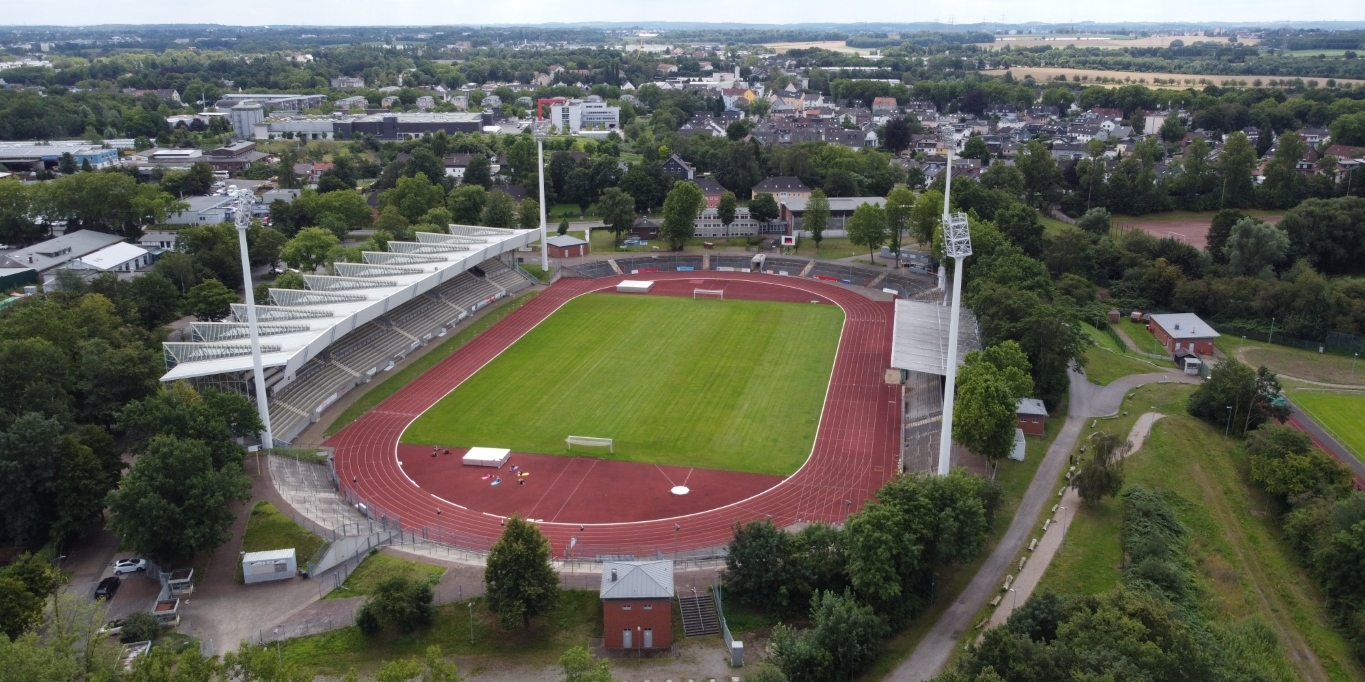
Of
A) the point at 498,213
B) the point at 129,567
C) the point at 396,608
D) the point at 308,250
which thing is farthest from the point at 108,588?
the point at 498,213

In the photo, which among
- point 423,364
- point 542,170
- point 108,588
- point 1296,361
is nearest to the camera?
point 108,588

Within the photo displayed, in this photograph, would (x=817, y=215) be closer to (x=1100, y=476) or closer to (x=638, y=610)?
(x=1100, y=476)

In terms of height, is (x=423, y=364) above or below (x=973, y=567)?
above

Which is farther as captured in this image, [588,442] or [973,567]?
[588,442]

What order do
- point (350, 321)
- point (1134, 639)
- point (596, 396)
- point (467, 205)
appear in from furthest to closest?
point (467, 205), point (596, 396), point (350, 321), point (1134, 639)

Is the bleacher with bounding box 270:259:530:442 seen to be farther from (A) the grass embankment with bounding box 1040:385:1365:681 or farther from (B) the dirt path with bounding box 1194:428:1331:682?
(B) the dirt path with bounding box 1194:428:1331:682

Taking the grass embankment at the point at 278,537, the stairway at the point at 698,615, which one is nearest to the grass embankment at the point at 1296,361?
the stairway at the point at 698,615
